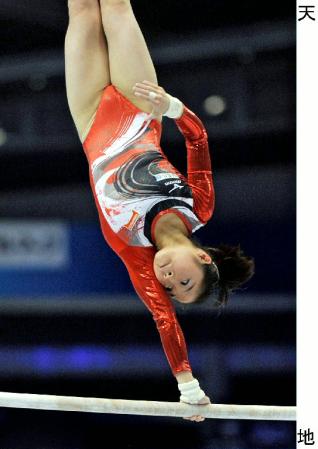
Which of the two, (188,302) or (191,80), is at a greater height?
(191,80)

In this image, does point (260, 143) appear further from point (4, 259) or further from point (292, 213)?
point (4, 259)

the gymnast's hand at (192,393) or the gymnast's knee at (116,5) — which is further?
the gymnast's knee at (116,5)

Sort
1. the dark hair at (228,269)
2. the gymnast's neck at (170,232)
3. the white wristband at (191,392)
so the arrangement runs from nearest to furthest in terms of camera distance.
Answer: the white wristband at (191,392) < the gymnast's neck at (170,232) < the dark hair at (228,269)

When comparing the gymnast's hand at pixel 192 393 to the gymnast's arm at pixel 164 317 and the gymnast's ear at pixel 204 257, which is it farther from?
the gymnast's ear at pixel 204 257

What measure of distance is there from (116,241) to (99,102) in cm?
71

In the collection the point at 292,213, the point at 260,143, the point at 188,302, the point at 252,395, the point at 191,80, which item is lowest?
the point at 252,395

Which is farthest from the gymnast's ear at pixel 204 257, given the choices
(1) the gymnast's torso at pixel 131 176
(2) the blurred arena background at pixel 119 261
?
(2) the blurred arena background at pixel 119 261

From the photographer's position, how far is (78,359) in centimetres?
695

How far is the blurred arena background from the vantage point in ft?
20.7

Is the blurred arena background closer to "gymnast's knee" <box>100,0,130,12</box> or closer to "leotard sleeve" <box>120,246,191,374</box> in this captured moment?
"gymnast's knee" <box>100,0,130,12</box>

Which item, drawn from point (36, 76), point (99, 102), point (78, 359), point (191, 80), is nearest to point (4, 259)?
point (78, 359)

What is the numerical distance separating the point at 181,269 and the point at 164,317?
10.8 inches

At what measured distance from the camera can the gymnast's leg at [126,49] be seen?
366cm
